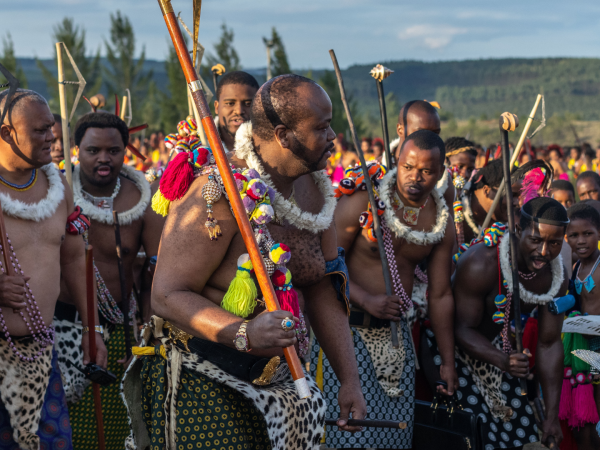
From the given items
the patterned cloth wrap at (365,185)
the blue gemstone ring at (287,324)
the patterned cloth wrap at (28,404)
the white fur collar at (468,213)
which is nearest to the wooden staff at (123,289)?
the patterned cloth wrap at (28,404)

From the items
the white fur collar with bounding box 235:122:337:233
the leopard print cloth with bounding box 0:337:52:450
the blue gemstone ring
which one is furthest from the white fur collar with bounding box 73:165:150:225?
the blue gemstone ring

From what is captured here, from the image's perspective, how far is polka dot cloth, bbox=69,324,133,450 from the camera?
473 cm

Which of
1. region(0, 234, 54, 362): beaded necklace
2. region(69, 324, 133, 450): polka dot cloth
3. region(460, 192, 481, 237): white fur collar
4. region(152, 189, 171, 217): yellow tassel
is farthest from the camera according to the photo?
region(460, 192, 481, 237): white fur collar

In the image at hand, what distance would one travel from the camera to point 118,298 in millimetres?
5016

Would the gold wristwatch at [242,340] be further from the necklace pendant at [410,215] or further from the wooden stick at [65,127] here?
the wooden stick at [65,127]

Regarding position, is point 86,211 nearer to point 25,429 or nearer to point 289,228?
point 25,429

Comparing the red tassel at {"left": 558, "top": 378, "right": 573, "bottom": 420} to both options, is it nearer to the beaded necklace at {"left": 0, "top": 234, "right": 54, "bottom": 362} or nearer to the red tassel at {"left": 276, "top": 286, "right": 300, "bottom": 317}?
the red tassel at {"left": 276, "top": 286, "right": 300, "bottom": 317}

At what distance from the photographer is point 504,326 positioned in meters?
4.68

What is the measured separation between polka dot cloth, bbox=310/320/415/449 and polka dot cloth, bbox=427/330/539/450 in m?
0.38

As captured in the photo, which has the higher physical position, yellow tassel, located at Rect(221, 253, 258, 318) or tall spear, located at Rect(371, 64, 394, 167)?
tall spear, located at Rect(371, 64, 394, 167)

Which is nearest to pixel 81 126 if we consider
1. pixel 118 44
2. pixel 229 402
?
pixel 229 402

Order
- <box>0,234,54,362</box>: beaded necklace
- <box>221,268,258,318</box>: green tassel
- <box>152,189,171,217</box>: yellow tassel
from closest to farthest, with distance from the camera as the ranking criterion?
<box>221,268,258,318</box>: green tassel
<box>152,189,171,217</box>: yellow tassel
<box>0,234,54,362</box>: beaded necklace

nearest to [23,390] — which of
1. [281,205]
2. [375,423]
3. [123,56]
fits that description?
[281,205]

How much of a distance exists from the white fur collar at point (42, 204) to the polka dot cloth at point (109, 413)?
1.39 meters
